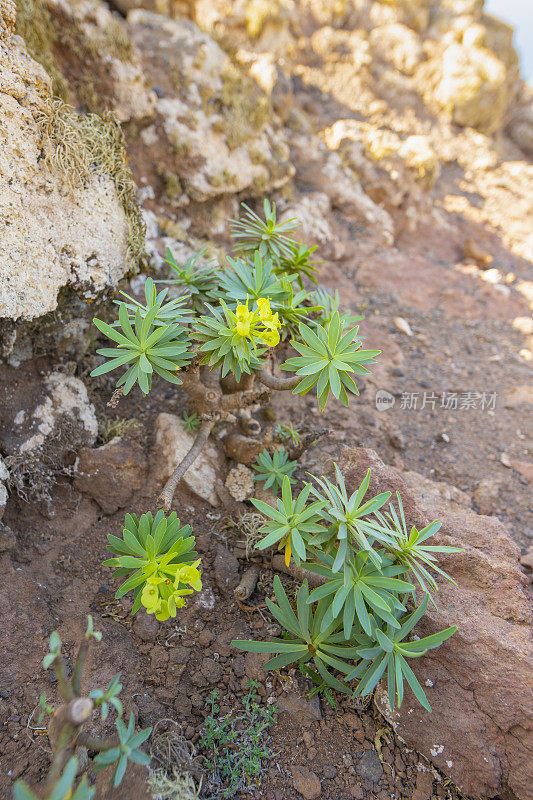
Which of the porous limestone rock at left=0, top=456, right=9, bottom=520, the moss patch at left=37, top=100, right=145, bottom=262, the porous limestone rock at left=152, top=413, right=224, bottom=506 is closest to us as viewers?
the porous limestone rock at left=0, top=456, right=9, bottom=520

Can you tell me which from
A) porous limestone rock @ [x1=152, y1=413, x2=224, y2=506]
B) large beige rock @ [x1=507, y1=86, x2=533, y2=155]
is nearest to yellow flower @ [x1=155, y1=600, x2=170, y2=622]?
porous limestone rock @ [x1=152, y1=413, x2=224, y2=506]

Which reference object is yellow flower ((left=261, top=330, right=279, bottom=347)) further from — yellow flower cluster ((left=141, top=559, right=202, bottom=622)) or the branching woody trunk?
yellow flower cluster ((left=141, top=559, right=202, bottom=622))

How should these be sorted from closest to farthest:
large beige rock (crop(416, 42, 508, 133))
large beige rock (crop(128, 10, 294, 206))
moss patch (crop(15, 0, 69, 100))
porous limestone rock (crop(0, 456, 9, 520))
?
porous limestone rock (crop(0, 456, 9, 520)), moss patch (crop(15, 0, 69, 100)), large beige rock (crop(128, 10, 294, 206)), large beige rock (crop(416, 42, 508, 133))

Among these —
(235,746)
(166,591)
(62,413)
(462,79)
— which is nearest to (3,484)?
(62,413)

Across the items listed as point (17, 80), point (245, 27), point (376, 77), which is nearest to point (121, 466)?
point (17, 80)

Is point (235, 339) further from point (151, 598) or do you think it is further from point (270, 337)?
point (151, 598)

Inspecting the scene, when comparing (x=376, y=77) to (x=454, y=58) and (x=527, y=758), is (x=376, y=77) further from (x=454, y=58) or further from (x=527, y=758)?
(x=527, y=758)
